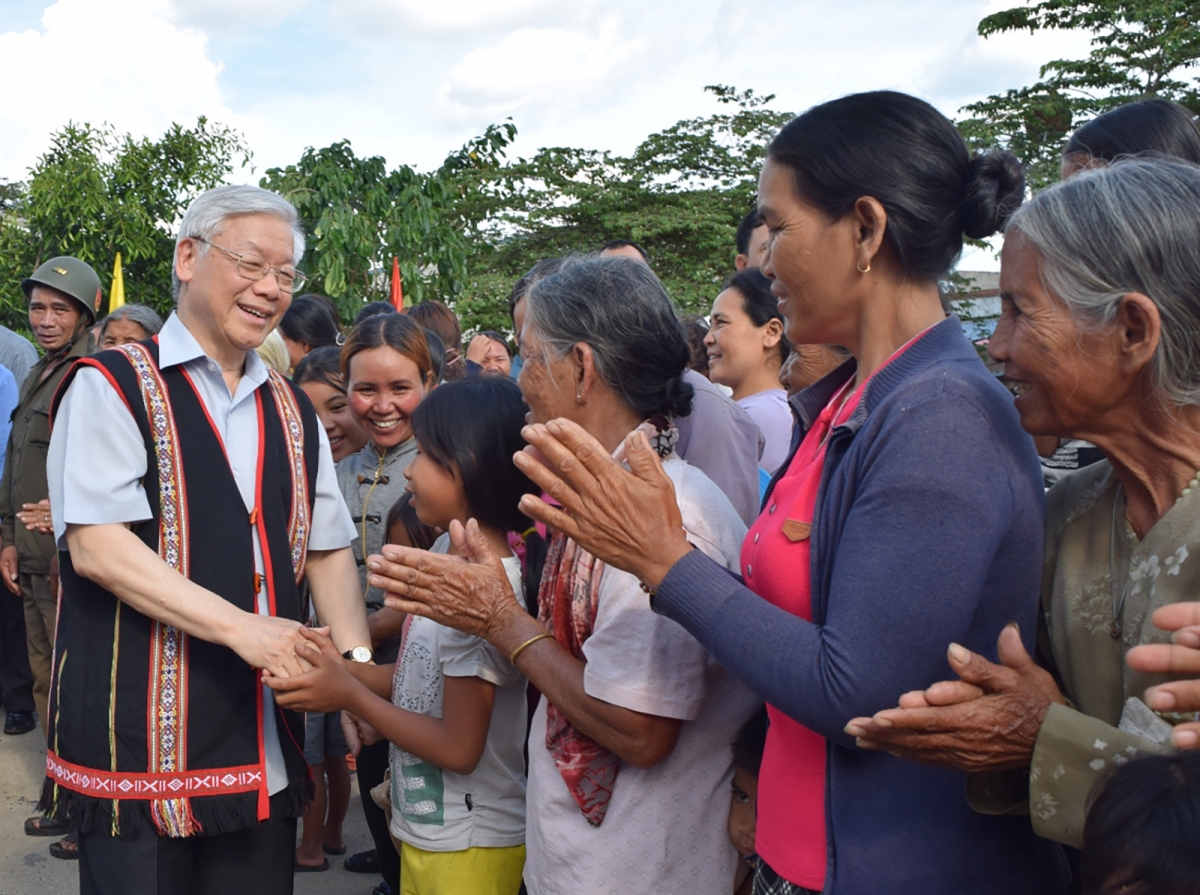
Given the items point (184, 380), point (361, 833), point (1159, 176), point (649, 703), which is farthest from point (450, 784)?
point (361, 833)

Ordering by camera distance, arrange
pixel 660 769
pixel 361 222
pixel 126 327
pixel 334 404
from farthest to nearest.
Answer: pixel 361 222, pixel 126 327, pixel 334 404, pixel 660 769

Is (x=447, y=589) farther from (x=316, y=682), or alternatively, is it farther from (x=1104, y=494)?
(x=1104, y=494)

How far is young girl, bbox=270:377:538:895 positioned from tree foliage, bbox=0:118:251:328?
8327mm

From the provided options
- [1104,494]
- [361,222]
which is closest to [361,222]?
[361,222]

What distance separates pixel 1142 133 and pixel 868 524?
167 centimetres

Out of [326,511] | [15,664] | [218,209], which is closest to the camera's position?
[218,209]

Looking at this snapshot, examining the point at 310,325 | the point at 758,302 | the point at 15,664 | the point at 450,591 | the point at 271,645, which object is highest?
the point at 310,325

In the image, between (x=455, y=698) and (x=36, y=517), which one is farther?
(x=36, y=517)

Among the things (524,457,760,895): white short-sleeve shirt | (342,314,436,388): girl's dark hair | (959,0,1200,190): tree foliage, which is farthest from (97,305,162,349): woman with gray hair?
(959,0,1200,190): tree foliage

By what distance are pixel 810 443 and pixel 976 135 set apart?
15.2m

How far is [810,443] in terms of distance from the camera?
1.75 m

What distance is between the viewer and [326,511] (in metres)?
2.58

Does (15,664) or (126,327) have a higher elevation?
(126,327)

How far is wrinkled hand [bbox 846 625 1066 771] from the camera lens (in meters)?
1.26
